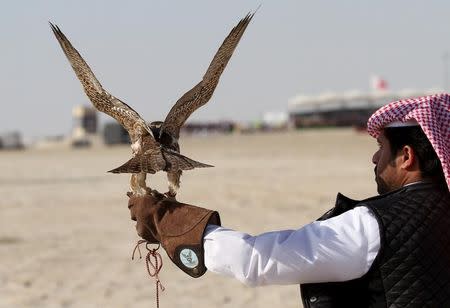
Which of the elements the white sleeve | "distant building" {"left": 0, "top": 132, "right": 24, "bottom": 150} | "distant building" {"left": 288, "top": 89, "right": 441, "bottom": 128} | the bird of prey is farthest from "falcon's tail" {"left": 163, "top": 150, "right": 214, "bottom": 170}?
"distant building" {"left": 288, "top": 89, "right": 441, "bottom": 128}

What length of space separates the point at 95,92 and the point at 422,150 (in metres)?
1.04

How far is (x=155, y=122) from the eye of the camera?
8.23 ft

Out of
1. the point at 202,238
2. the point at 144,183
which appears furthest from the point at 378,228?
the point at 144,183

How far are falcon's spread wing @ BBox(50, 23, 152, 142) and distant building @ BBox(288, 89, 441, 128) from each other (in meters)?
60.4

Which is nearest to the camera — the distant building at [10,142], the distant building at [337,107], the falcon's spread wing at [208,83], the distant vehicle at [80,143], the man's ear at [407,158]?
the man's ear at [407,158]

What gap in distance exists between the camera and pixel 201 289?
717cm

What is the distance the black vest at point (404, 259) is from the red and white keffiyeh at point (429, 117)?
0.35 ft

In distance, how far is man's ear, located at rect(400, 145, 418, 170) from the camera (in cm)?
235

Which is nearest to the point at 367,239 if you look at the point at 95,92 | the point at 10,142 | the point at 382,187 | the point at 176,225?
the point at 382,187

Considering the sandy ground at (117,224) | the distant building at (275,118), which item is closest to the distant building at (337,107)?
the distant building at (275,118)

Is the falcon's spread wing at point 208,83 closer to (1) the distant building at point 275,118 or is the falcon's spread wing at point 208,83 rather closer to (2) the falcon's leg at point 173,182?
(2) the falcon's leg at point 173,182

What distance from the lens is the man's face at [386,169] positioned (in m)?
2.39

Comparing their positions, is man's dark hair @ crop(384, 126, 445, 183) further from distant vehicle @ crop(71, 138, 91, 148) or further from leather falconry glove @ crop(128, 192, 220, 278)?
distant vehicle @ crop(71, 138, 91, 148)

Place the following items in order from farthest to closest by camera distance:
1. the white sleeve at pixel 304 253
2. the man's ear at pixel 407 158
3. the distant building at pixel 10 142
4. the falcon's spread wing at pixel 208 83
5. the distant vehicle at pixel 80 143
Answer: the distant building at pixel 10 142
the distant vehicle at pixel 80 143
the falcon's spread wing at pixel 208 83
the man's ear at pixel 407 158
the white sleeve at pixel 304 253
